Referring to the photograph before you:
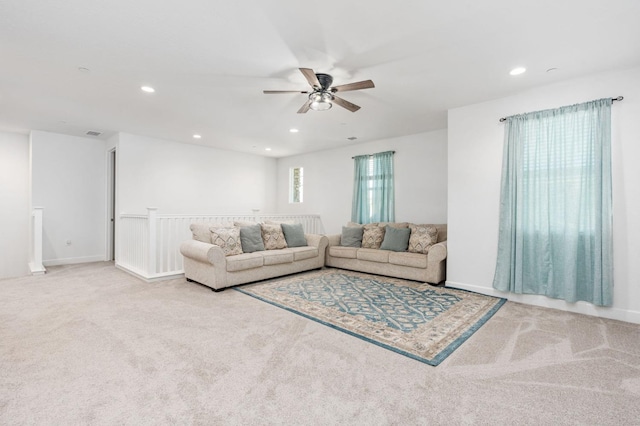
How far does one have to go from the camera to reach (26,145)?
20.3ft

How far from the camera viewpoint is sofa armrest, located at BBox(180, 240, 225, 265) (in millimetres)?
4176

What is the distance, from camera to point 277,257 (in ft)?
16.1

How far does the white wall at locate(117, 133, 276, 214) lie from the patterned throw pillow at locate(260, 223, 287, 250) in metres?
2.52

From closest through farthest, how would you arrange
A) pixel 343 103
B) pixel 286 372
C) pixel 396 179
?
pixel 286 372
pixel 343 103
pixel 396 179

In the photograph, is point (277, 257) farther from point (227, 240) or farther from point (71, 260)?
point (71, 260)

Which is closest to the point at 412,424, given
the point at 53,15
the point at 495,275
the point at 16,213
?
the point at 495,275

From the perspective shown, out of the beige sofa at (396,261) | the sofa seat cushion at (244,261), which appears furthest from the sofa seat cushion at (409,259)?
the sofa seat cushion at (244,261)

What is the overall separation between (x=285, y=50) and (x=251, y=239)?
298 cm

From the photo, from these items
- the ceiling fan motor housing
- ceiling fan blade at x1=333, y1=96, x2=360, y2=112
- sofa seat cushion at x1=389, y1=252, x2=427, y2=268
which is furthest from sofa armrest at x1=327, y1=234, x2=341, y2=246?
the ceiling fan motor housing

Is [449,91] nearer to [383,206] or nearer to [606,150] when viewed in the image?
[606,150]

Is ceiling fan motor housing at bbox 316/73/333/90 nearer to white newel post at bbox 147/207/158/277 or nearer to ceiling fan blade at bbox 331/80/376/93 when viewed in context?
ceiling fan blade at bbox 331/80/376/93

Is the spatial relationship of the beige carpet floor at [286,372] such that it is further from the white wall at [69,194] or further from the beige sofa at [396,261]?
the white wall at [69,194]

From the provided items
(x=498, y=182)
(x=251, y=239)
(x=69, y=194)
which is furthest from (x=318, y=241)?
(x=69, y=194)

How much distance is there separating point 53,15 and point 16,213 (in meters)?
5.74
